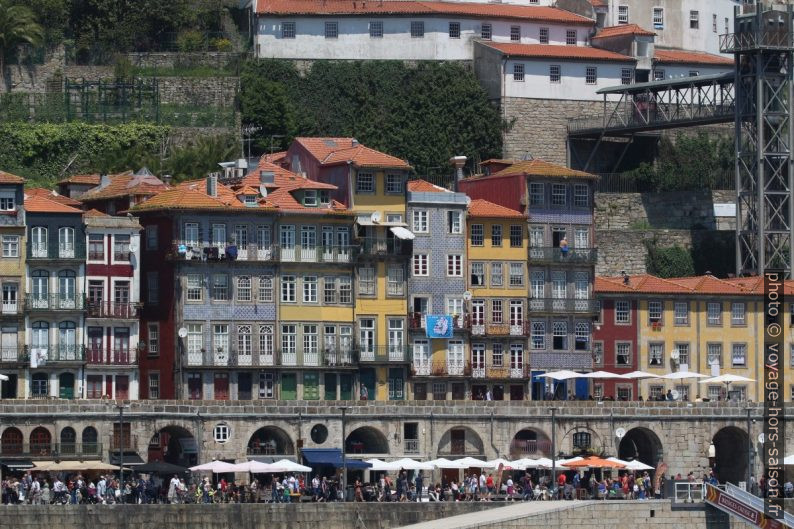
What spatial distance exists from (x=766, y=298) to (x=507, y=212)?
10.5m

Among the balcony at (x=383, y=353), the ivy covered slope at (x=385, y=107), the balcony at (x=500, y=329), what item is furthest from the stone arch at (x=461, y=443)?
the ivy covered slope at (x=385, y=107)

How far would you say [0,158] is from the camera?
121375 mm

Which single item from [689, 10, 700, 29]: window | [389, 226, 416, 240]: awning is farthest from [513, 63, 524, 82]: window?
[389, 226, 416, 240]: awning

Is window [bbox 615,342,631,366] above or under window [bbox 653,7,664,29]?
under

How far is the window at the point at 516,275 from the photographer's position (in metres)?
113

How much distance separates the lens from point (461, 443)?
349ft

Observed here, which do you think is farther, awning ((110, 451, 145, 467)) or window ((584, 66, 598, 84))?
window ((584, 66, 598, 84))

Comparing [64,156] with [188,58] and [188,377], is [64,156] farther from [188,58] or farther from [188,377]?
[188,377]

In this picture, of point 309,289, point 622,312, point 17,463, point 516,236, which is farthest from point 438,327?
point 17,463

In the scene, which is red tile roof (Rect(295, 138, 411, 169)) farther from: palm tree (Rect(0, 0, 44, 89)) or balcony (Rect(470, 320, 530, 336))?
palm tree (Rect(0, 0, 44, 89))

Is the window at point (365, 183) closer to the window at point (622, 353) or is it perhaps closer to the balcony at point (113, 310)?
the balcony at point (113, 310)

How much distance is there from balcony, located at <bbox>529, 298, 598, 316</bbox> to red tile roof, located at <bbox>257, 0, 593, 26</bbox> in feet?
71.4

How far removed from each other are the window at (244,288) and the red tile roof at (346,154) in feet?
22.2

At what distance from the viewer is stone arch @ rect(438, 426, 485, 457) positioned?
106m
